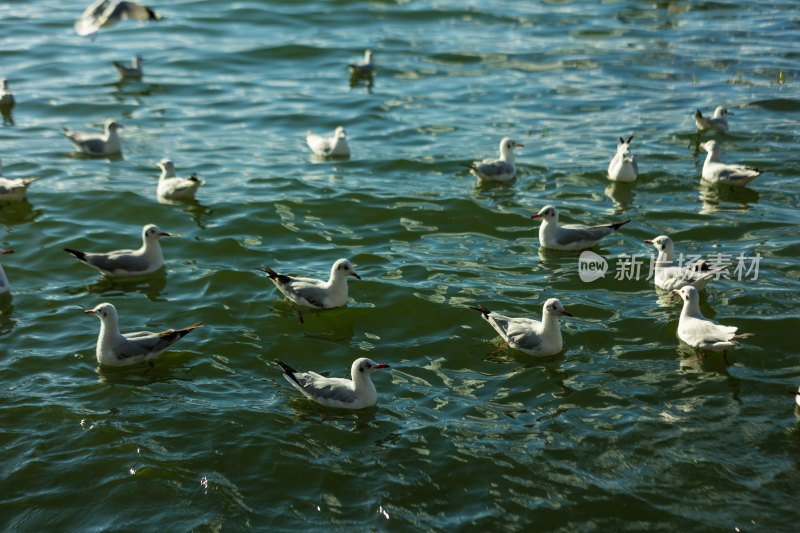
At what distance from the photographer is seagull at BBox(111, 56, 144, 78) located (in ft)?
77.8

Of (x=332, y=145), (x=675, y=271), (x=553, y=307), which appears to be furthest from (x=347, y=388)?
(x=332, y=145)

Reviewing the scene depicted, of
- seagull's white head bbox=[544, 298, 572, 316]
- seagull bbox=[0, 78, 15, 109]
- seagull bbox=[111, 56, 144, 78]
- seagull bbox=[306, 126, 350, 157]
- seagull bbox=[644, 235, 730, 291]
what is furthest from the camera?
seagull bbox=[111, 56, 144, 78]

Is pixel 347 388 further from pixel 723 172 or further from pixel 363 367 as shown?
pixel 723 172

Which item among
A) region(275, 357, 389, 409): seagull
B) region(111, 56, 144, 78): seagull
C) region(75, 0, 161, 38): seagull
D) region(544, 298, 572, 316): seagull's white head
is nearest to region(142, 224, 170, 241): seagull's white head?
region(75, 0, 161, 38): seagull

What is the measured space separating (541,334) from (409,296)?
2.49 metres

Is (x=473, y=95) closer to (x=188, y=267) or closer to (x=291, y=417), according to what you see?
(x=188, y=267)

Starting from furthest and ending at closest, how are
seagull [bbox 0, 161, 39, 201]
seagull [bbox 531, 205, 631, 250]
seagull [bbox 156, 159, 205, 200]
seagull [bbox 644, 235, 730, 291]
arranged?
seagull [bbox 156, 159, 205, 200] → seagull [bbox 0, 161, 39, 201] → seagull [bbox 531, 205, 631, 250] → seagull [bbox 644, 235, 730, 291]

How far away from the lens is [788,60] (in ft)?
72.4

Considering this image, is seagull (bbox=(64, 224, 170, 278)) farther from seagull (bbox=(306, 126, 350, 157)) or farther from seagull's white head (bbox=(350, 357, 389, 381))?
seagull (bbox=(306, 126, 350, 157))

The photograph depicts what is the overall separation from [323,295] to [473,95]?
11362 millimetres

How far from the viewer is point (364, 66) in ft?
77.9

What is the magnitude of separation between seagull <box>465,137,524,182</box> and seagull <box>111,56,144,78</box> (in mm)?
11682


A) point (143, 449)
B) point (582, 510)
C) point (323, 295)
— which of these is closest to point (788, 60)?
point (323, 295)

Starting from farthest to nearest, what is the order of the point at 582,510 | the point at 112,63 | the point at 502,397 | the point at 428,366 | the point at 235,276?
the point at 112,63 → the point at 235,276 → the point at 428,366 → the point at 502,397 → the point at 582,510
